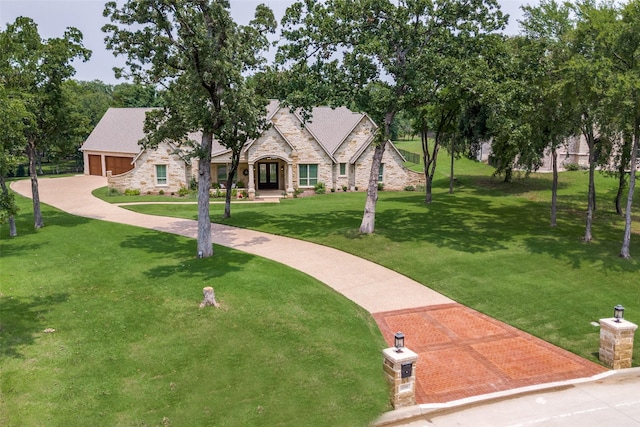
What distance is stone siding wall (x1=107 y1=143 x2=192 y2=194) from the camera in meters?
39.1

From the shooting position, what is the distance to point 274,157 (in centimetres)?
3900

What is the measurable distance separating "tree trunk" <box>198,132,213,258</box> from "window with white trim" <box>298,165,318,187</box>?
21.7 m

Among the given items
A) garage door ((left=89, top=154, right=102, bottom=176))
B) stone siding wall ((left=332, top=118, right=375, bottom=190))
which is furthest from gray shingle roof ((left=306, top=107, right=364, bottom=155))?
garage door ((left=89, top=154, right=102, bottom=176))

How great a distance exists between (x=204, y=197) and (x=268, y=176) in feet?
79.1

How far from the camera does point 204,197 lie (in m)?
19.1

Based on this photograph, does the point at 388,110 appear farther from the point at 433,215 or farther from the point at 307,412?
the point at 307,412

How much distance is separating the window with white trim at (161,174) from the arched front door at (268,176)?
25.6ft

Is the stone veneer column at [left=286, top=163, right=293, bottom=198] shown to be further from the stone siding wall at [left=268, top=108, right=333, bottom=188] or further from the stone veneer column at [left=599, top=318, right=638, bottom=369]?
the stone veneer column at [left=599, top=318, right=638, bottom=369]

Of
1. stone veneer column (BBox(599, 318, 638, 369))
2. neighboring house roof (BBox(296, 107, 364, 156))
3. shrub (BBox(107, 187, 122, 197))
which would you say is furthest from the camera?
neighboring house roof (BBox(296, 107, 364, 156))

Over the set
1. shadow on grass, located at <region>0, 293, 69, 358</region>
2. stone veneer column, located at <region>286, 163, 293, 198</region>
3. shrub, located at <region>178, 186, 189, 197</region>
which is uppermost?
stone veneer column, located at <region>286, 163, 293, 198</region>

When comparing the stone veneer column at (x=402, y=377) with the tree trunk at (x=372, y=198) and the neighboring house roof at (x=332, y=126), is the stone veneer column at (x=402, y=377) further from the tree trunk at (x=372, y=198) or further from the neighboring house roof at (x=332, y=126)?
the neighboring house roof at (x=332, y=126)

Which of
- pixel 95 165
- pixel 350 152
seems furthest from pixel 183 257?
pixel 95 165

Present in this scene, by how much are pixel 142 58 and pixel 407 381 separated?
15009 millimetres

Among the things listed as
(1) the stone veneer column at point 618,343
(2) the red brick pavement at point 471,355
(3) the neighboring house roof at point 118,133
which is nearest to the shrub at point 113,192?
(3) the neighboring house roof at point 118,133
